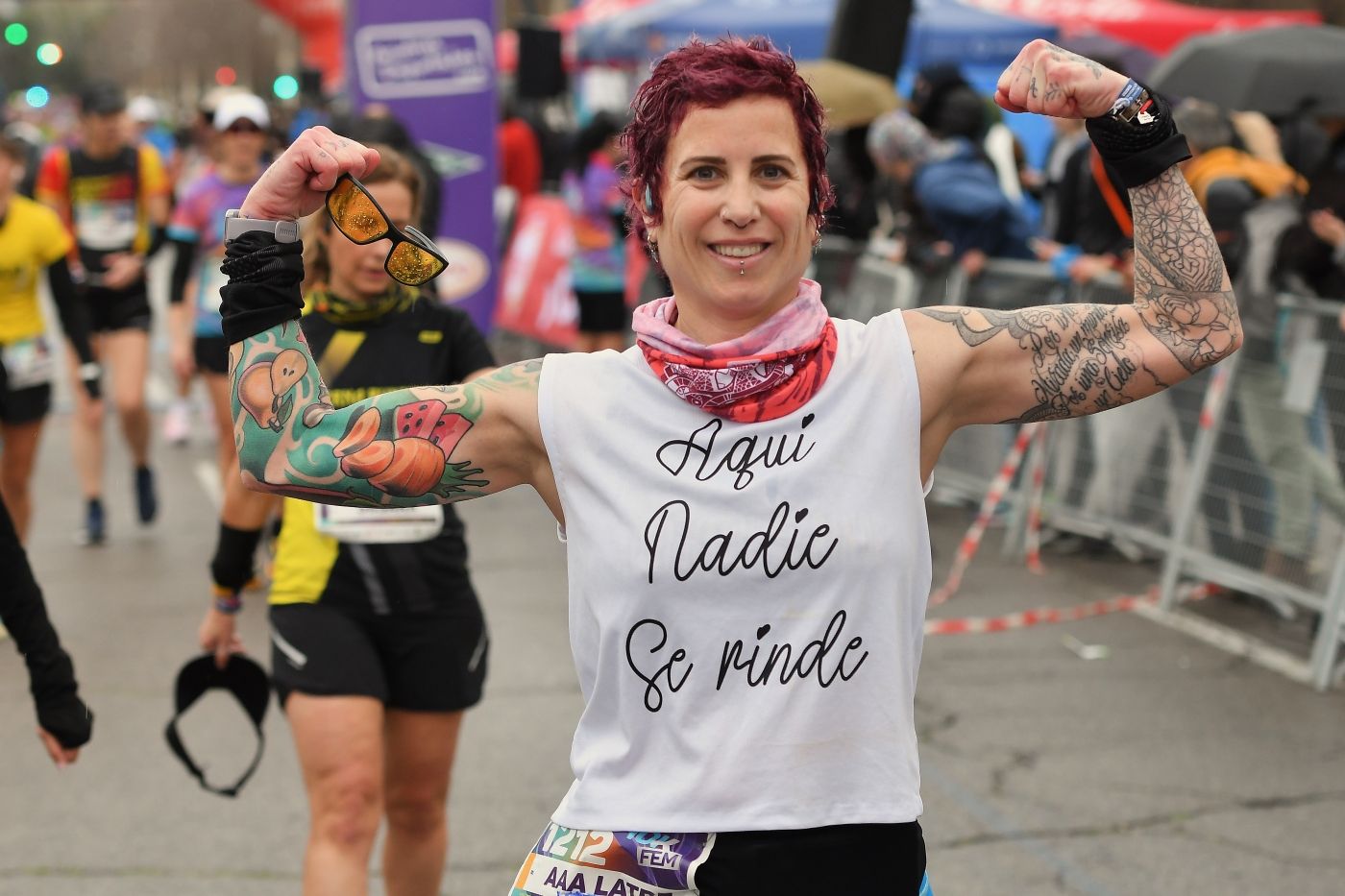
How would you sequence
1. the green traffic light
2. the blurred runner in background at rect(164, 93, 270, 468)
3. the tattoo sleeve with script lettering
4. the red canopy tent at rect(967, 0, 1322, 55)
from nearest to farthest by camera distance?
the tattoo sleeve with script lettering < the blurred runner in background at rect(164, 93, 270, 468) < the red canopy tent at rect(967, 0, 1322, 55) < the green traffic light

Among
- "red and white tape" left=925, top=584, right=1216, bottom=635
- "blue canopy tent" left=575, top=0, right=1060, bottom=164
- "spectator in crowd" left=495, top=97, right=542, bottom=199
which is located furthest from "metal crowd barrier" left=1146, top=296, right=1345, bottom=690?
"spectator in crowd" left=495, top=97, right=542, bottom=199

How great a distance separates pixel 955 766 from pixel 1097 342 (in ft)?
11.8

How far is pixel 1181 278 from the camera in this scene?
97.1 inches

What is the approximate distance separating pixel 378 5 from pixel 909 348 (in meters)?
11.3

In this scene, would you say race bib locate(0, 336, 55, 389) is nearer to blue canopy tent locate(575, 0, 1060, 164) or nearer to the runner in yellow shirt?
the runner in yellow shirt

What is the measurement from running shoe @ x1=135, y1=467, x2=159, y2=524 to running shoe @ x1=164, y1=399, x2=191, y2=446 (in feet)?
9.43

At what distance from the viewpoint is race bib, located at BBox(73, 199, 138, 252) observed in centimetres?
996

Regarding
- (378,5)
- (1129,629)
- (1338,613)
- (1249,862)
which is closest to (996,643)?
(1129,629)

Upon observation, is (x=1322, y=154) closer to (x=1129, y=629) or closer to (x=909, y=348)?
(x=1129, y=629)

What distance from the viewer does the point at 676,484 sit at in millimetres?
2371

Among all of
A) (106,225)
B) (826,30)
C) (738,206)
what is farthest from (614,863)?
(826,30)

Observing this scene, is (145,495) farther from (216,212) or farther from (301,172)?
(301,172)

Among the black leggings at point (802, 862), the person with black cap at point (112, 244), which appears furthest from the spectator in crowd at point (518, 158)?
the black leggings at point (802, 862)

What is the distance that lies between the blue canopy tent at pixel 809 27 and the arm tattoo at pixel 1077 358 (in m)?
14.7
